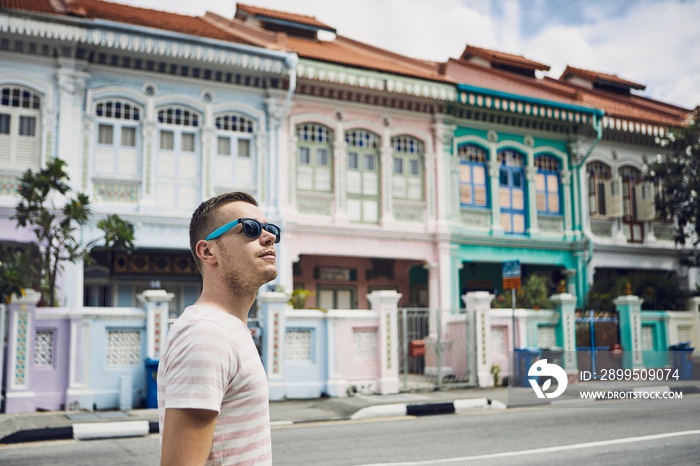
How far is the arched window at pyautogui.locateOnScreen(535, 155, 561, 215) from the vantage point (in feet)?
70.4

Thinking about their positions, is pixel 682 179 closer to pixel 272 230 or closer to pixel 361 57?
pixel 361 57

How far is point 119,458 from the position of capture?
316 inches

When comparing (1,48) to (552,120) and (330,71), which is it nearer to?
(330,71)

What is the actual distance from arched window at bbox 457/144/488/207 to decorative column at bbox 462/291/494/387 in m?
4.91

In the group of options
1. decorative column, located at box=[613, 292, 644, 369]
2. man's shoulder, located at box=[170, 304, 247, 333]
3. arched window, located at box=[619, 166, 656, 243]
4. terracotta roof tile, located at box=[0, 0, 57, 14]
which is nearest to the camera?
man's shoulder, located at box=[170, 304, 247, 333]

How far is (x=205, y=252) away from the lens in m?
2.23

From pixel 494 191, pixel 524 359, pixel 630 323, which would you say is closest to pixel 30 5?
pixel 494 191

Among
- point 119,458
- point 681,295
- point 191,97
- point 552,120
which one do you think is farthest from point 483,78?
point 119,458

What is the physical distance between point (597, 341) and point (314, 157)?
27.0ft

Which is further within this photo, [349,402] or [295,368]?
[295,368]

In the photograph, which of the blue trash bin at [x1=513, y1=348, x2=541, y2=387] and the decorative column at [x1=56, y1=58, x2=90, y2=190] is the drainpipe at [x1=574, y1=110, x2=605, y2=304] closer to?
the blue trash bin at [x1=513, y1=348, x2=541, y2=387]

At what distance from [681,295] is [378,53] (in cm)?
1101

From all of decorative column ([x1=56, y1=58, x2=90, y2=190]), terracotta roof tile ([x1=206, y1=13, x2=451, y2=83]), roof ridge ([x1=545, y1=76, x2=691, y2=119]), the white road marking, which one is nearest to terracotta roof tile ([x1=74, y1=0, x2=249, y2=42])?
terracotta roof tile ([x1=206, y1=13, x2=451, y2=83])

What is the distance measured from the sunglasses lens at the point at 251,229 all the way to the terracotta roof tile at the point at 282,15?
19345 mm
